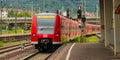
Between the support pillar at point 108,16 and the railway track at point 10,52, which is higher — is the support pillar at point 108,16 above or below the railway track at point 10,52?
above

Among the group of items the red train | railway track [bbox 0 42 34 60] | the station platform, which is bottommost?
railway track [bbox 0 42 34 60]

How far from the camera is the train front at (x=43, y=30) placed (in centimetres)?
2648

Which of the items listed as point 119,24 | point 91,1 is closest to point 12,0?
point 91,1

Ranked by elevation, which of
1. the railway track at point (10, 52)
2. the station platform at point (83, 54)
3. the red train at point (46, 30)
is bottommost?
the railway track at point (10, 52)

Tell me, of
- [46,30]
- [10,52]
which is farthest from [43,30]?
[10,52]

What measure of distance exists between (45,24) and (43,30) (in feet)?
1.69

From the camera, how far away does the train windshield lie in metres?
26.7

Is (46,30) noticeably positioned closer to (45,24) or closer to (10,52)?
(45,24)

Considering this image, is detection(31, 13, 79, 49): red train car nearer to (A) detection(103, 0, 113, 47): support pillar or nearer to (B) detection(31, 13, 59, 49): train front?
(B) detection(31, 13, 59, 49): train front

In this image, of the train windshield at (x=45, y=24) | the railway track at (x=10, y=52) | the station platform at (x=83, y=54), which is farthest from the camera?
the train windshield at (x=45, y=24)

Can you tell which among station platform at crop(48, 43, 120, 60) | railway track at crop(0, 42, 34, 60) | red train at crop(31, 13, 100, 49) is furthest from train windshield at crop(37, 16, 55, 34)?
railway track at crop(0, 42, 34, 60)

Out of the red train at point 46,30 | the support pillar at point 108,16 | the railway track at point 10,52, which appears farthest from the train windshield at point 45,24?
the support pillar at point 108,16

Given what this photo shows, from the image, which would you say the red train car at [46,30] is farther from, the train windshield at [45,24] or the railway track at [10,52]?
the railway track at [10,52]

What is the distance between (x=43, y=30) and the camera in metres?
26.7
